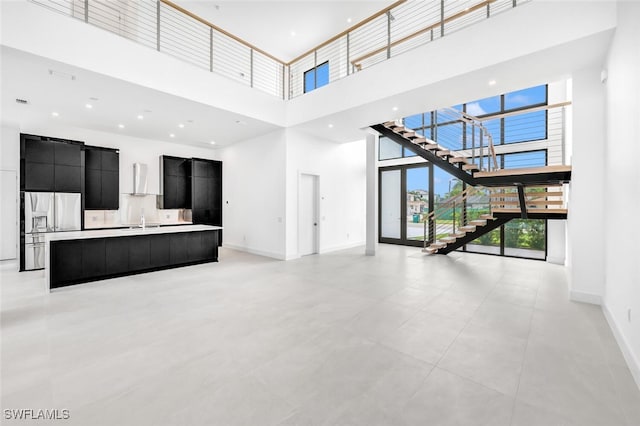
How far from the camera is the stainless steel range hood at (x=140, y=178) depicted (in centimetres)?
807

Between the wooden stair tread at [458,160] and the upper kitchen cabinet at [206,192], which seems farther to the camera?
the upper kitchen cabinet at [206,192]

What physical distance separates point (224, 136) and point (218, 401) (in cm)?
737

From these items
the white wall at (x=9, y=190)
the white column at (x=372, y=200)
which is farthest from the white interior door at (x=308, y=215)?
the white wall at (x=9, y=190)

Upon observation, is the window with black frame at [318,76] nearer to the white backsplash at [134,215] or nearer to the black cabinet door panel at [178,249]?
the white backsplash at [134,215]

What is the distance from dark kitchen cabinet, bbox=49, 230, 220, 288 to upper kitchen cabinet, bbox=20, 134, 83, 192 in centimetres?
272

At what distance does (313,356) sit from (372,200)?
5925 millimetres

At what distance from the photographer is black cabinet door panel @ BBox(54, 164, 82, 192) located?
663 cm

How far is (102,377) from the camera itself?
2.26 meters

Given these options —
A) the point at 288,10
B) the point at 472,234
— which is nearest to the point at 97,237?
the point at 288,10

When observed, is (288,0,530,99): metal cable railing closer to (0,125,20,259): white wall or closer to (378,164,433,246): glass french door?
(378,164,433,246): glass french door

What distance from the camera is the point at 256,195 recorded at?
820 centimetres

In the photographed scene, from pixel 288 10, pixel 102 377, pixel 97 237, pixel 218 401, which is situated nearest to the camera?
pixel 218 401

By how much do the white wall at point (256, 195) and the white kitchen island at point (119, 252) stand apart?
146 cm

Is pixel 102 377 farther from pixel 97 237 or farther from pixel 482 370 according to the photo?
pixel 97 237
